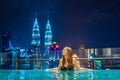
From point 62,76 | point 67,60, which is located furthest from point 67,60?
point 62,76

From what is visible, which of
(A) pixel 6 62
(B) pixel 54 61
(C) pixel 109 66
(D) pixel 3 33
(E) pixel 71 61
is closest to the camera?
(E) pixel 71 61

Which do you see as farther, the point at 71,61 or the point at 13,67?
the point at 13,67

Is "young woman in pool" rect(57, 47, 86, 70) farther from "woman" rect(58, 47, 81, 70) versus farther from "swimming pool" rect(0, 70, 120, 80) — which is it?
"swimming pool" rect(0, 70, 120, 80)

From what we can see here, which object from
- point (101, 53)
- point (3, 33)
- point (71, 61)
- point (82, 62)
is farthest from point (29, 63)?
point (3, 33)

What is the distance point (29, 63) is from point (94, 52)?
6.31 ft

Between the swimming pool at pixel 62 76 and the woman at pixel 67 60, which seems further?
the woman at pixel 67 60

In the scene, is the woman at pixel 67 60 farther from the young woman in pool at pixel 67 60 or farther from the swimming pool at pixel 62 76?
the swimming pool at pixel 62 76

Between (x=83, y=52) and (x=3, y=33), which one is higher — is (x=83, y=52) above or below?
below

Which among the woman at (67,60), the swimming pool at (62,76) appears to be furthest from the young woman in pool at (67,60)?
the swimming pool at (62,76)

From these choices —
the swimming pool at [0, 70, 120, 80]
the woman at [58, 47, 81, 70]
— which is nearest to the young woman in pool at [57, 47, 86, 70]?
the woman at [58, 47, 81, 70]

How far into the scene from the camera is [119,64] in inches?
287

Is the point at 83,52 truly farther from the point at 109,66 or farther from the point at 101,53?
the point at 109,66

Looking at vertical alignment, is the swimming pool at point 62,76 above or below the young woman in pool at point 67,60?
below

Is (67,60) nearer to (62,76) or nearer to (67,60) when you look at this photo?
(67,60)
